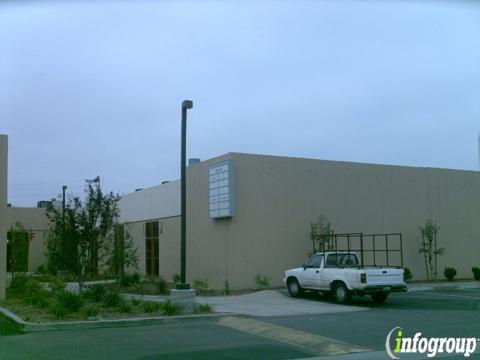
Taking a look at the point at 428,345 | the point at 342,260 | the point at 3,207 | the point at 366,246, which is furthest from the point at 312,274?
the point at 3,207

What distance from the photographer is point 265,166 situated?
2517 centimetres

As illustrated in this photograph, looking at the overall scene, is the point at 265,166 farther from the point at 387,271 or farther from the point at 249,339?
the point at 249,339

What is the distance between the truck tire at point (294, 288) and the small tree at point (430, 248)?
9.88 metres

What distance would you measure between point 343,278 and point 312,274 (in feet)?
5.46

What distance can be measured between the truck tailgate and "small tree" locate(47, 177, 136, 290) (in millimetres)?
8324

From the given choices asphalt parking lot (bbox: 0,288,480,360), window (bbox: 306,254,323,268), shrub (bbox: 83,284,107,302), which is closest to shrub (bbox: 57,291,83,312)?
shrub (bbox: 83,284,107,302)

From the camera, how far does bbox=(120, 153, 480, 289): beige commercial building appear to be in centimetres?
2455

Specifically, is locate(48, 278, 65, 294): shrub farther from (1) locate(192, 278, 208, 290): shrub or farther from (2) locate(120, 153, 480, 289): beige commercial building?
(2) locate(120, 153, 480, 289): beige commercial building

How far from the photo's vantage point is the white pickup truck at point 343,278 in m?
18.4

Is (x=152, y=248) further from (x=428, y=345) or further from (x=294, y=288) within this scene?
(x=428, y=345)

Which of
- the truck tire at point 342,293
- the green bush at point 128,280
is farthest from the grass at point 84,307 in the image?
the green bush at point 128,280

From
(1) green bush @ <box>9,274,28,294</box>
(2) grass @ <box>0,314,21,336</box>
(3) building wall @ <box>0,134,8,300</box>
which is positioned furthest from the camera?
(1) green bush @ <box>9,274,28,294</box>

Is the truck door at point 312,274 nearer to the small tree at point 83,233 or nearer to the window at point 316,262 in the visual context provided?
the window at point 316,262

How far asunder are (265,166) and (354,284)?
8.16m
